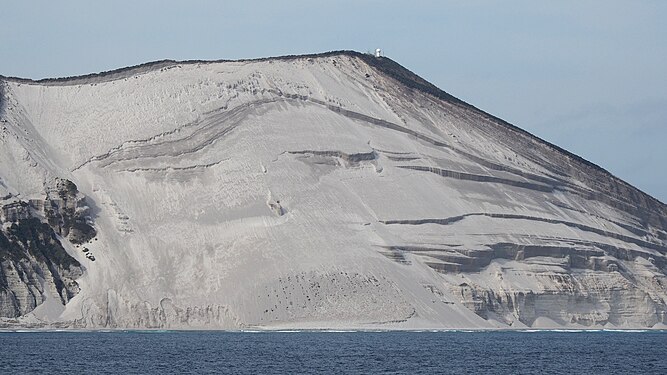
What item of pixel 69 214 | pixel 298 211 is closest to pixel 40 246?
pixel 69 214

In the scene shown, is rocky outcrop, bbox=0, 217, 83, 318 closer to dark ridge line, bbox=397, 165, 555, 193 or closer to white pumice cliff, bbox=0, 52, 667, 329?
white pumice cliff, bbox=0, 52, 667, 329

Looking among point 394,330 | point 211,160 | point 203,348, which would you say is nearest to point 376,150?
point 211,160

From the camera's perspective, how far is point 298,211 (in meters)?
112

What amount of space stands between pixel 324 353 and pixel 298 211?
31985mm

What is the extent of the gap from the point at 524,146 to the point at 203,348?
58.4 meters

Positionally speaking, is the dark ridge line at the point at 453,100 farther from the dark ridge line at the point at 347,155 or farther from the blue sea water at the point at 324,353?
the blue sea water at the point at 324,353

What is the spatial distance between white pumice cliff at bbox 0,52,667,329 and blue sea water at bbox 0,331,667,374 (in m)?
4.19

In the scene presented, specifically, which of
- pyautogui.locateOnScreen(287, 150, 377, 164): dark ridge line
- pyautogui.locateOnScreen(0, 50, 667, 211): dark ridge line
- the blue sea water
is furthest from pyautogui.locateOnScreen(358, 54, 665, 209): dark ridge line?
the blue sea water

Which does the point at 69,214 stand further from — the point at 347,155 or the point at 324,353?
the point at 324,353

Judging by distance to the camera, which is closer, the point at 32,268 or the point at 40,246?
the point at 32,268

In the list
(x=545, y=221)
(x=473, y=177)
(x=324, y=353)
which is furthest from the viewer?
(x=473, y=177)

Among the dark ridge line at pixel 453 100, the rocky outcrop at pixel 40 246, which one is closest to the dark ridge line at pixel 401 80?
the dark ridge line at pixel 453 100

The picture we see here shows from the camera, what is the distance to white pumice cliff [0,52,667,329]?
Result: 104m

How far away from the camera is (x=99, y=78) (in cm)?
12850
